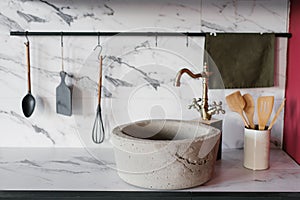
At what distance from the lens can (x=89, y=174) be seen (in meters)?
1.28

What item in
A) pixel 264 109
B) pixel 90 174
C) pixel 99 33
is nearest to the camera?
pixel 90 174

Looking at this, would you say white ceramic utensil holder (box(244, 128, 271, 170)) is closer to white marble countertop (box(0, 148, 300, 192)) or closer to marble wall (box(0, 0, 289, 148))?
white marble countertop (box(0, 148, 300, 192))

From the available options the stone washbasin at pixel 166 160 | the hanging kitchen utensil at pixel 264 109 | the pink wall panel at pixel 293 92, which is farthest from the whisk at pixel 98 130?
the pink wall panel at pixel 293 92

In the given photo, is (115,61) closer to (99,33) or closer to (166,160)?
(99,33)

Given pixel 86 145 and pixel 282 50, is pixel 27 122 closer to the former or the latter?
pixel 86 145

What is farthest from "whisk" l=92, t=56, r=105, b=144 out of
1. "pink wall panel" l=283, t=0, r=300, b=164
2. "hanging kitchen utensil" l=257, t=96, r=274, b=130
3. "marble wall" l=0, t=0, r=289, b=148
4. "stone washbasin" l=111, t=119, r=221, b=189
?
"pink wall panel" l=283, t=0, r=300, b=164

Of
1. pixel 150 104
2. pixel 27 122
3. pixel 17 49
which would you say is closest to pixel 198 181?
pixel 150 104

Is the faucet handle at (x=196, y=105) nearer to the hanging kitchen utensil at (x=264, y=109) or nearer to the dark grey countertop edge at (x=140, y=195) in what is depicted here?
the hanging kitchen utensil at (x=264, y=109)

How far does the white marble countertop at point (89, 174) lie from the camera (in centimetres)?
117

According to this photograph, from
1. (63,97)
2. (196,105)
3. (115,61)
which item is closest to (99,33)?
(115,61)

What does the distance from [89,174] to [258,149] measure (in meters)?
0.57

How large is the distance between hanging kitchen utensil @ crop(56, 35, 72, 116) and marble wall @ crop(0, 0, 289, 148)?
0.03 m

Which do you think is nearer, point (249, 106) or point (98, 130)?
point (249, 106)

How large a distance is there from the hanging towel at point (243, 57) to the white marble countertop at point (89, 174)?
291 millimetres
